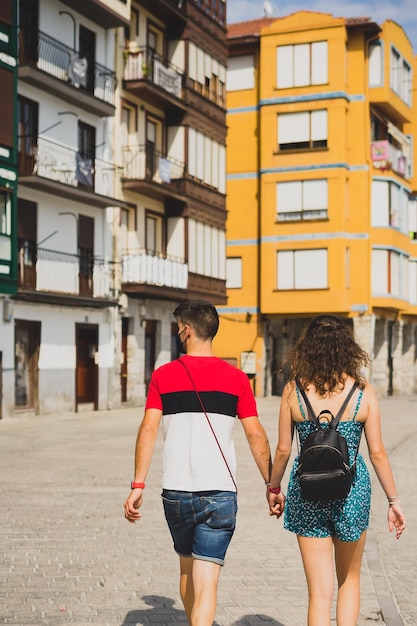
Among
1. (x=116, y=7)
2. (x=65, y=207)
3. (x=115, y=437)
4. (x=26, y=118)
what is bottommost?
(x=115, y=437)

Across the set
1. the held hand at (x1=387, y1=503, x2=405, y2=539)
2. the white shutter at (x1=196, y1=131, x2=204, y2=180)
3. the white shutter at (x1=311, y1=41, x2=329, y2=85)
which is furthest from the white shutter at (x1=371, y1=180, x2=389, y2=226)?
the held hand at (x1=387, y1=503, x2=405, y2=539)

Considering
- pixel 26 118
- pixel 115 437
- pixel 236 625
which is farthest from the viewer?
pixel 26 118

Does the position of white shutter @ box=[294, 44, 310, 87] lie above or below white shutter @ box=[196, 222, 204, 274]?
above

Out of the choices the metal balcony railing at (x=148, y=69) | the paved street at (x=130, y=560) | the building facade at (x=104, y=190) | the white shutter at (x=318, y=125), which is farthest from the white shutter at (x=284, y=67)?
the paved street at (x=130, y=560)

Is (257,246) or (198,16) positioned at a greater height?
(198,16)

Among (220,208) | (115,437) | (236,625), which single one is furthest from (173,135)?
(236,625)

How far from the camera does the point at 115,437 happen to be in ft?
74.2

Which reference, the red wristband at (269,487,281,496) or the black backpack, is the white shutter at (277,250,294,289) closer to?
the red wristband at (269,487,281,496)

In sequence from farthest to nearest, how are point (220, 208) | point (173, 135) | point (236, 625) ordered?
point (220, 208) < point (173, 135) < point (236, 625)

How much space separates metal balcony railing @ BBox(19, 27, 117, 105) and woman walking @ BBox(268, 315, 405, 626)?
2661 cm

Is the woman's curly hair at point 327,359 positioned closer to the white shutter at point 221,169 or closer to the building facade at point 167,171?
the building facade at point 167,171

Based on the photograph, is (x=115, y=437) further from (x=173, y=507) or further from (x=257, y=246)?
(x=257, y=246)

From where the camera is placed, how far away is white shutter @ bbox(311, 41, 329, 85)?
154 ft

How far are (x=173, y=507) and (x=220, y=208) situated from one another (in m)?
38.2
